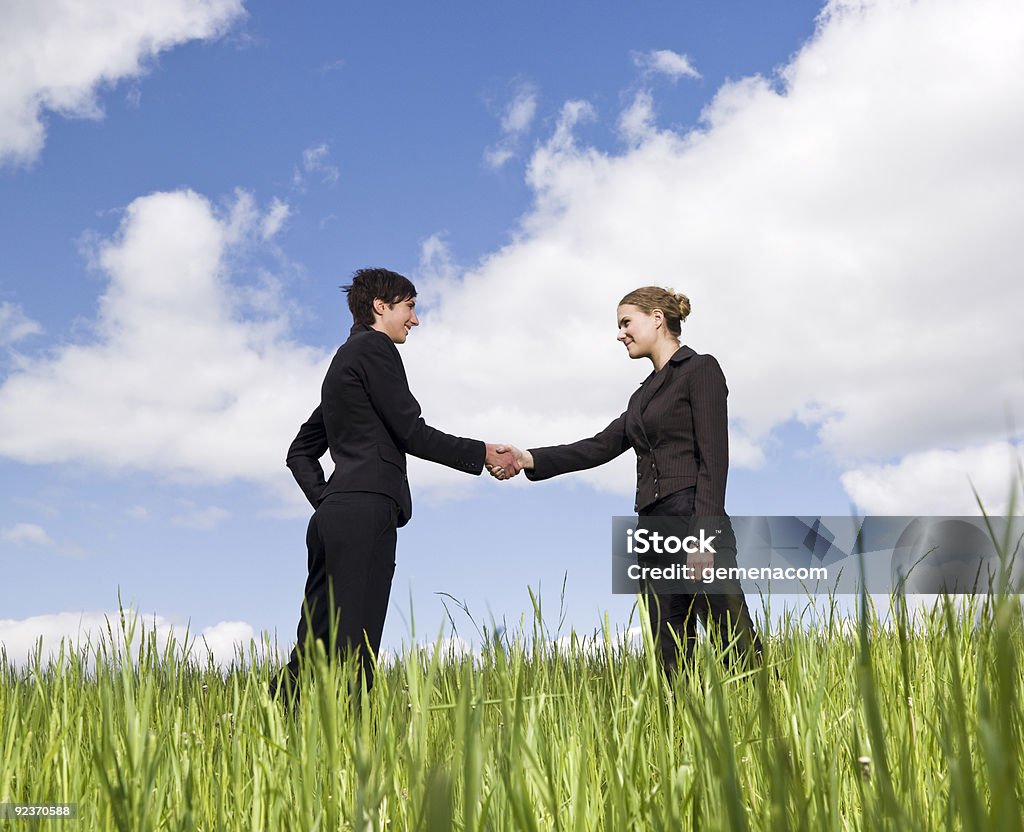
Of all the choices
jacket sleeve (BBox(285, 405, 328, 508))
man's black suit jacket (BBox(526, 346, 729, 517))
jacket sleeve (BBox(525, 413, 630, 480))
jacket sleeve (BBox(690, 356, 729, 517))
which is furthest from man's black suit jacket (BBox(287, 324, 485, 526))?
jacket sleeve (BBox(690, 356, 729, 517))

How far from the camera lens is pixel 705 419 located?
4.50 metres

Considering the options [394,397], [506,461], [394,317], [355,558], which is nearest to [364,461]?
[394,397]

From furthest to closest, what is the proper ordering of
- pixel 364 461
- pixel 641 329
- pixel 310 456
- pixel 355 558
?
pixel 310 456 → pixel 641 329 → pixel 364 461 → pixel 355 558

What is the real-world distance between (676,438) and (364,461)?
1593 millimetres

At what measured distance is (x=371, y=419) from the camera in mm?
4516

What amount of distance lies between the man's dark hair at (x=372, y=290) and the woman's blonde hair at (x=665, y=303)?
1.23 metres

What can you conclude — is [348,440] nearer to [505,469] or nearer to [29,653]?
[505,469]

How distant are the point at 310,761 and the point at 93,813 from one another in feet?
2.91

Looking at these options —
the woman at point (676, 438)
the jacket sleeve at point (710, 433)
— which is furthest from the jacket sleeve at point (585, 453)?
the jacket sleeve at point (710, 433)

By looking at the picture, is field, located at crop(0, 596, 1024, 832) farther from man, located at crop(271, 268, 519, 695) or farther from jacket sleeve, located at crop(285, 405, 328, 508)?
jacket sleeve, located at crop(285, 405, 328, 508)

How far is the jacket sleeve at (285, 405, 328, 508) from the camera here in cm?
504

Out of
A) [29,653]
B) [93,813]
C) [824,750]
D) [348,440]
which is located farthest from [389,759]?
[348,440]

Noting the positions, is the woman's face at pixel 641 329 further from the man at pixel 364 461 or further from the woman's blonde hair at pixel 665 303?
the man at pixel 364 461

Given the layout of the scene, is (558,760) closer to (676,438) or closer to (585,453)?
(676,438)
